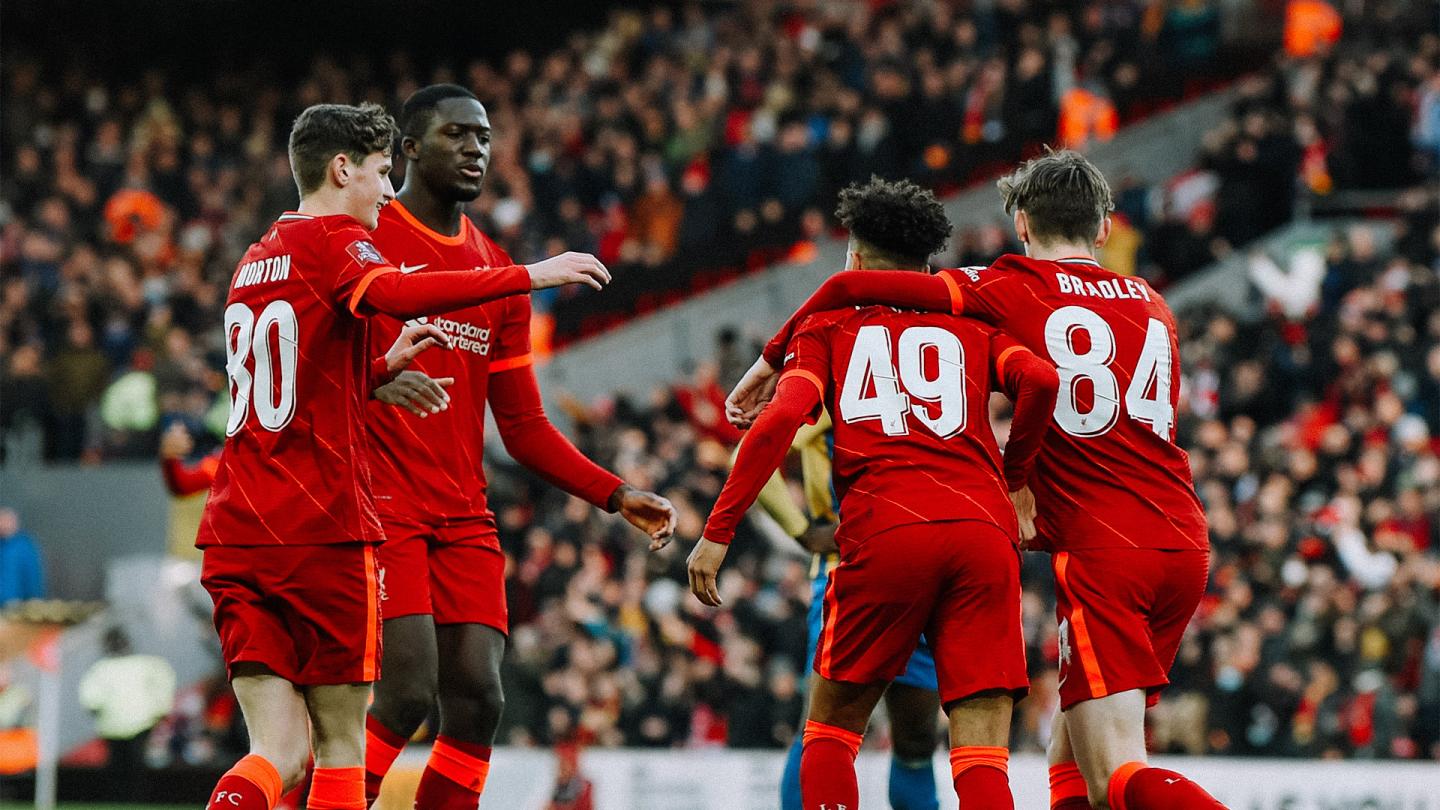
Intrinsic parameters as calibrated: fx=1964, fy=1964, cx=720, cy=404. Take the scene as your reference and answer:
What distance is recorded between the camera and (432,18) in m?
27.3

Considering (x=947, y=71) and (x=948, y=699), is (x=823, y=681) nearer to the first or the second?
(x=948, y=699)

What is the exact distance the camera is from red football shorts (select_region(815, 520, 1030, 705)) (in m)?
5.81

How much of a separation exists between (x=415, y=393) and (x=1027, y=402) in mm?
1864

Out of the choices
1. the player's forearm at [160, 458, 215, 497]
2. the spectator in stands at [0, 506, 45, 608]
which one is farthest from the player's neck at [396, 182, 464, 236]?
the spectator in stands at [0, 506, 45, 608]

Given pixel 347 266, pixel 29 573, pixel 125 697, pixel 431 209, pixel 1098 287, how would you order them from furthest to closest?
pixel 29 573 < pixel 125 697 < pixel 431 209 < pixel 1098 287 < pixel 347 266

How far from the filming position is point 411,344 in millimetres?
5918

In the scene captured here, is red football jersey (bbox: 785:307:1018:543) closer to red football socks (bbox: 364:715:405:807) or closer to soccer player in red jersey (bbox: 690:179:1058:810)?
soccer player in red jersey (bbox: 690:179:1058:810)

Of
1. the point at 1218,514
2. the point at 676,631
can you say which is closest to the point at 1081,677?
the point at 1218,514

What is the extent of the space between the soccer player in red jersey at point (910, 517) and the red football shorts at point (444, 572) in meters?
0.95

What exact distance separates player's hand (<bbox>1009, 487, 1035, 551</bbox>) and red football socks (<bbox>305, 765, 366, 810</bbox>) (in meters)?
2.17

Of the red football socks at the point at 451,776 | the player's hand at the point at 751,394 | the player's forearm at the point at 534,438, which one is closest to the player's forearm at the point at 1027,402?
the player's hand at the point at 751,394

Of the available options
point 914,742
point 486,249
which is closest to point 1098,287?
point 914,742

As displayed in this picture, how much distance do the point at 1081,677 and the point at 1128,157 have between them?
50.1 ft

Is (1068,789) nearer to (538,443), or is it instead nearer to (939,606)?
(939,606)
